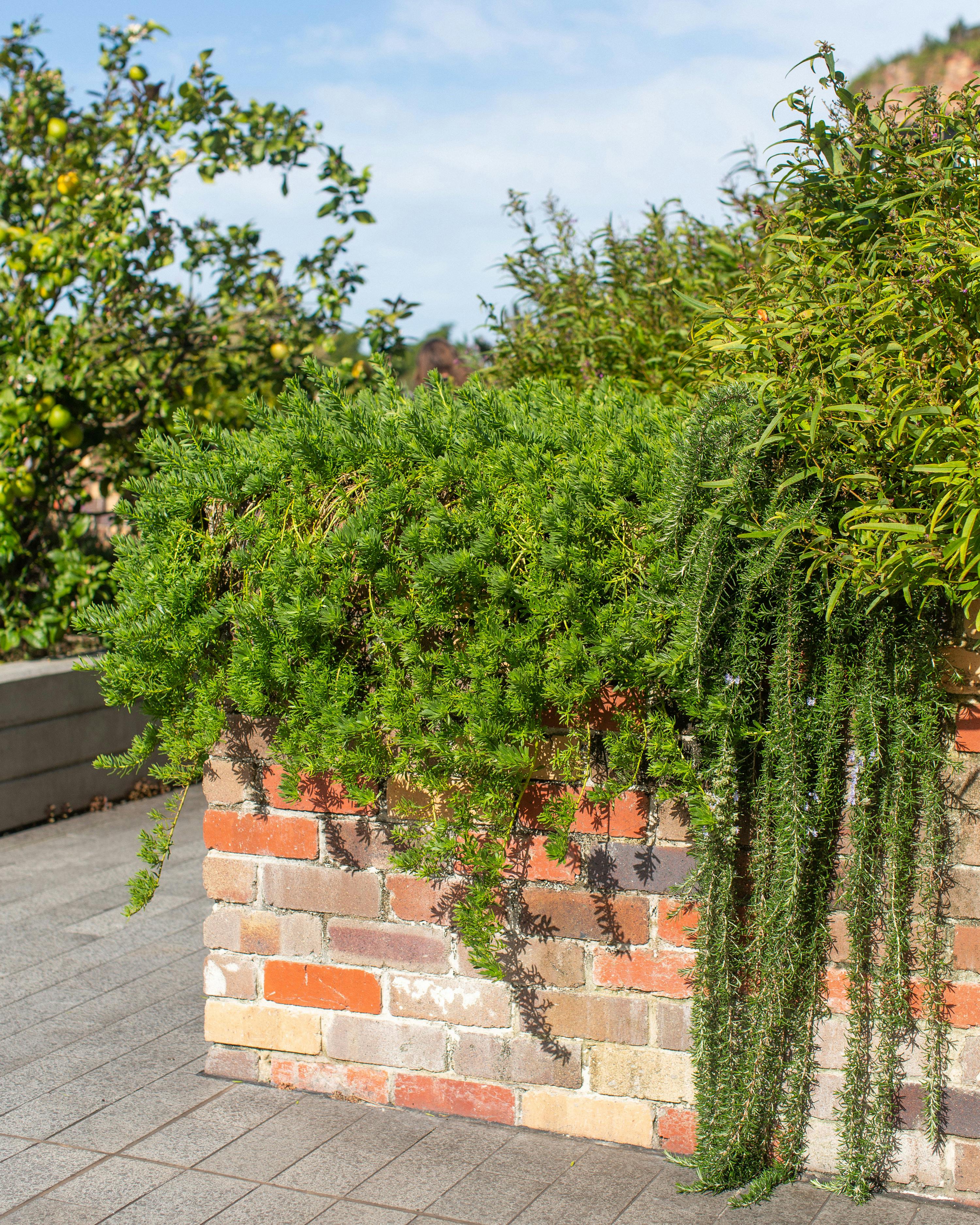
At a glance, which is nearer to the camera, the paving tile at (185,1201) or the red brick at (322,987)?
the paving tile at (185,1201)

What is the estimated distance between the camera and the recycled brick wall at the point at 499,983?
2303 millimetres

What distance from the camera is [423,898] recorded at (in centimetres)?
262

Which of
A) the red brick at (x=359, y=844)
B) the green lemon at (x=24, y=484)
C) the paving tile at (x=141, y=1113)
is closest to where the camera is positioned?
the paving tile at (x=141, y=1113)

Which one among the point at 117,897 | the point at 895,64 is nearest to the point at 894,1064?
the point at 117,897

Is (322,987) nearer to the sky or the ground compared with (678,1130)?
nearer to the sky

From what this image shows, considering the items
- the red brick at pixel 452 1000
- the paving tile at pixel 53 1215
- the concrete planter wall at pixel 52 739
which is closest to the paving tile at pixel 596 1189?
the red brick at pixel 452 1000

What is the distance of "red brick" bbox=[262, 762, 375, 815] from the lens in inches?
105

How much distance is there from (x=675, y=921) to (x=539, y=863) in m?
0.34

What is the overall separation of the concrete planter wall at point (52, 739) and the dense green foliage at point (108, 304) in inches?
11.0

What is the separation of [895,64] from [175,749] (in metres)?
57.6

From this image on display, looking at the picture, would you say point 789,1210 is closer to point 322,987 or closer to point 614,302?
point 322,987

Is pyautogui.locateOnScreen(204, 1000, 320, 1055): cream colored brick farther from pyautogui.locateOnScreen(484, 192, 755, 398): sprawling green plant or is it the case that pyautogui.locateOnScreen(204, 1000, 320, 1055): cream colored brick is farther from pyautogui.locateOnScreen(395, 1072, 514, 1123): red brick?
pyautogui.locateOnScreen(484, 192, 755, 398): sprawling green plant

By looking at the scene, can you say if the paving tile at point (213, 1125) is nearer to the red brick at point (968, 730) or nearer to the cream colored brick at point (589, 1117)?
the cream colored brick at point (589, 1117)

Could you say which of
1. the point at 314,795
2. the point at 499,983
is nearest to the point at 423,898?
the point at 499,983
